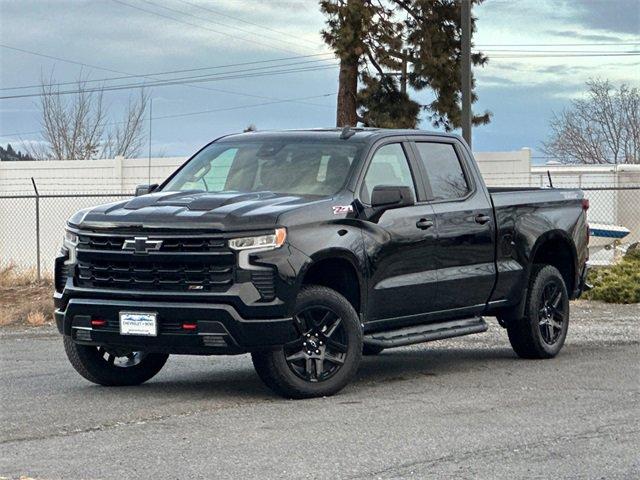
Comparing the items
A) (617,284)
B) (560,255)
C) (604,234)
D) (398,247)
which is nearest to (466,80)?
(604,234)

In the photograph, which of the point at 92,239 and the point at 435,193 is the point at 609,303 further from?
the point at 92,239

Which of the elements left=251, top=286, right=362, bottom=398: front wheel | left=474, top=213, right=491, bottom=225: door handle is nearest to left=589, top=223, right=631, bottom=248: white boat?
left=474, top=213, right=491, bottom=225: door handle

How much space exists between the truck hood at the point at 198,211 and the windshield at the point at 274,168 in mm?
299

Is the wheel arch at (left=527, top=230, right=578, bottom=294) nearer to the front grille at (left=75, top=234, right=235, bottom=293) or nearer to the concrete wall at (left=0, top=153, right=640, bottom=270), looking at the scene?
the front grille at (left=75, top=234, right=235, bottom=293)

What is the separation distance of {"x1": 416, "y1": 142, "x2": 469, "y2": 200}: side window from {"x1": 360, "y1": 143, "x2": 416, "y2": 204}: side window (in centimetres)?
27

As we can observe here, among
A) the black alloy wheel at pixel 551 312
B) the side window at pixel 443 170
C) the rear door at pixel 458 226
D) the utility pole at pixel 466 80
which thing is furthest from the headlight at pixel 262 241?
the utility pole at pixel 466 80

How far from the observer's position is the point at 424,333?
1030cm

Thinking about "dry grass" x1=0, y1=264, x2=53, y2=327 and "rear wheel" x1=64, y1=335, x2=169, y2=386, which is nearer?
"rear wheel" x1=64, y1=335, x2=169, y2=386

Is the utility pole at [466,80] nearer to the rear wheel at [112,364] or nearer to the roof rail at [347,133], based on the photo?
the roof rail at [347,133]

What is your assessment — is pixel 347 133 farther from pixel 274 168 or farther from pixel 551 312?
pixel 551 312

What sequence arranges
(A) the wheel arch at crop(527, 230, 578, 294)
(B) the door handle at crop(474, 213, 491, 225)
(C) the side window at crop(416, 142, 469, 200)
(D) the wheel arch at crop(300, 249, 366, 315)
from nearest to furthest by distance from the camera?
(D) the wheel arch at crop(300, 249, 366, 315) → (C) the side window at crop(416, 142, 469, 200) → (B) the door handle at crop(474, 213, 491, 225) → (A) the wheel arch at crop(527, 230, 578, 294)

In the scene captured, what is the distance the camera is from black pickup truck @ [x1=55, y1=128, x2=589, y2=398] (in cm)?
883

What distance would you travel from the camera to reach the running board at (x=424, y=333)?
9.85m

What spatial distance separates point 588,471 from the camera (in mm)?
6719
